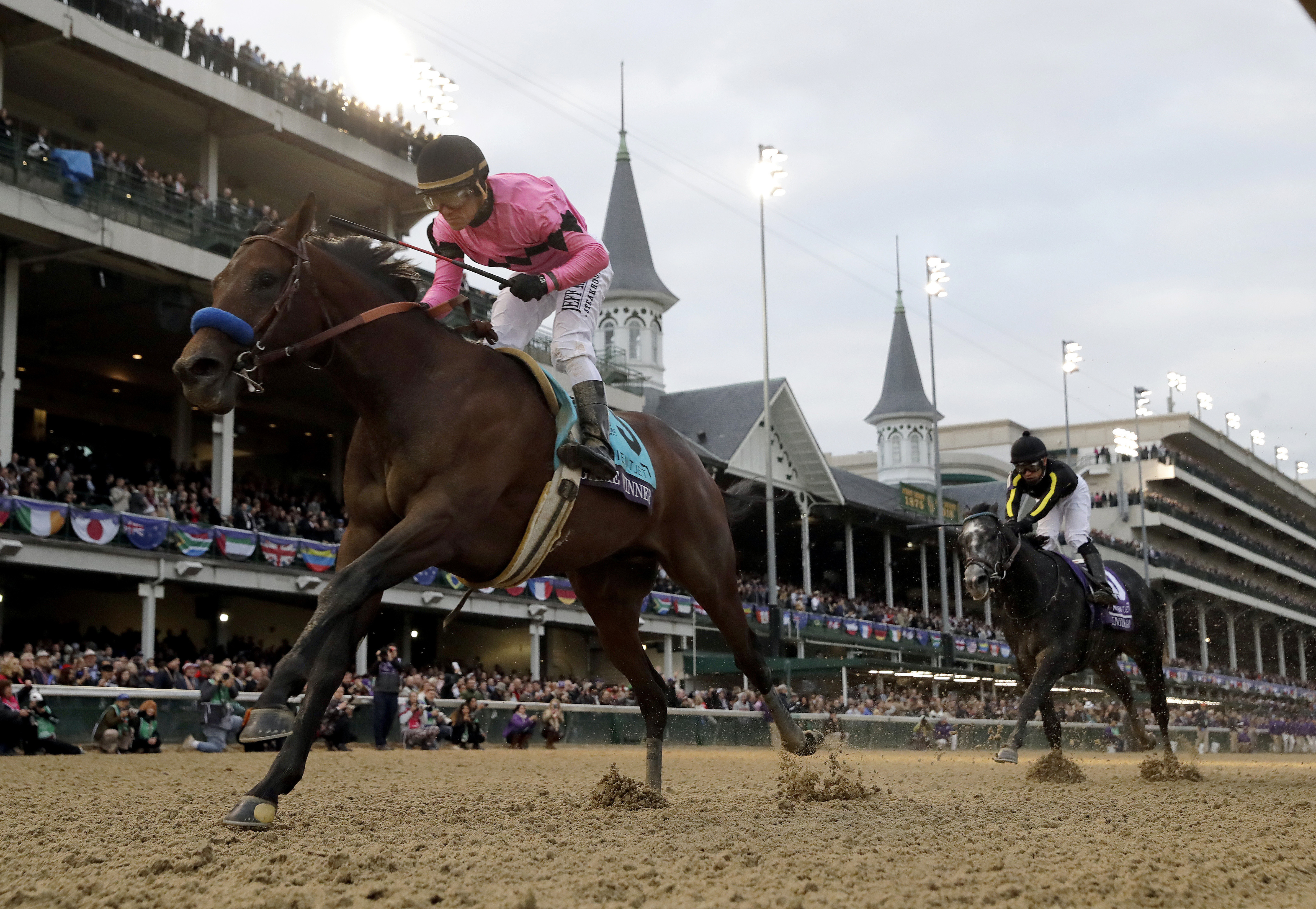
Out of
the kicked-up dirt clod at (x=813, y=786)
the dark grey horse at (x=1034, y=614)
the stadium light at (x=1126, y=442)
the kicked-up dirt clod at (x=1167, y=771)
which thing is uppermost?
the stadium light at (x=1126, y=442)

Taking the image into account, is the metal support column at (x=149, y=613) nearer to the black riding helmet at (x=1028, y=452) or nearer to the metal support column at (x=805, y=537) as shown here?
the black riding helmet at (x=1028, y=452)

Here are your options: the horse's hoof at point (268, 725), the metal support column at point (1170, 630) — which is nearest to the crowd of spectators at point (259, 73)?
the horse's hoof at point (268, 725)

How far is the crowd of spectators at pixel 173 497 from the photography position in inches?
808

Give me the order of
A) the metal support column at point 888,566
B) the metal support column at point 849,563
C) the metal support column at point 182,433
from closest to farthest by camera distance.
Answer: the metal support column at point 182,433, the metal support column at point 849,563, the metal support column at point 888,566

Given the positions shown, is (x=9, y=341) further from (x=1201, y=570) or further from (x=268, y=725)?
(x=1201, y=570)

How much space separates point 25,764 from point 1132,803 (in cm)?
938

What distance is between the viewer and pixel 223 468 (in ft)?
81.1

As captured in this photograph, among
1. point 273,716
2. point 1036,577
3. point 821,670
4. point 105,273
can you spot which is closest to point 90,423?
point 105,273

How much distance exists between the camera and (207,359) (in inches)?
197

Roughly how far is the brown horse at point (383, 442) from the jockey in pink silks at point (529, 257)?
0.26 metres

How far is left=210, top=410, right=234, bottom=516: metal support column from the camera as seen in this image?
2461 cm

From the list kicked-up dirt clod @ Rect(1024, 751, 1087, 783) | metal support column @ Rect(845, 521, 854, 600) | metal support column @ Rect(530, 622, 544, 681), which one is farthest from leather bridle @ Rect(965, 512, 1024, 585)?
metal support column @ Rect(845, 521, 854, 600)

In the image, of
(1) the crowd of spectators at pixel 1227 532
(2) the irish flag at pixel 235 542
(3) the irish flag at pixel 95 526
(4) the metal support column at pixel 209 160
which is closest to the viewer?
(3) the irish flag at pixel 95 526

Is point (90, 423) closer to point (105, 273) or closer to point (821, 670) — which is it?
point (105, 273)
